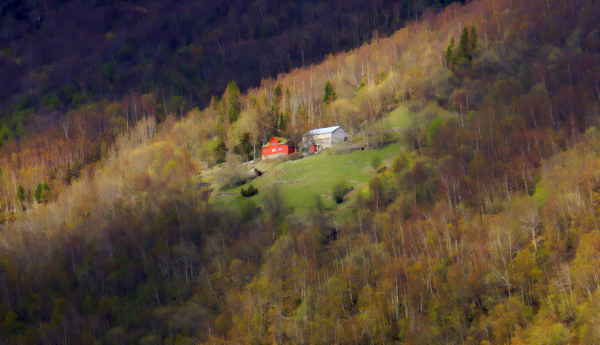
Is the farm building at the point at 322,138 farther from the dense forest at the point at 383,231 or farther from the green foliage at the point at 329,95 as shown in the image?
the green foliage at the point at 329,95

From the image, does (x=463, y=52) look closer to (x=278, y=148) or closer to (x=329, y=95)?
(x=329, y=95)

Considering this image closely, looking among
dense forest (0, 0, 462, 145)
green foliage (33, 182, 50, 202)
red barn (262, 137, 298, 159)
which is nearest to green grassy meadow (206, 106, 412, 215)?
red barn (262, 137, 298, 159)

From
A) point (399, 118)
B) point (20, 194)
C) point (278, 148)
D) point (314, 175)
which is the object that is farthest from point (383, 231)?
point (20, 194)

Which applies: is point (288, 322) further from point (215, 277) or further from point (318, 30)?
point (318, 30)

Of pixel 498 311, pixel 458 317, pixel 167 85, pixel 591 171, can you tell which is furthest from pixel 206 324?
pixel 167 85

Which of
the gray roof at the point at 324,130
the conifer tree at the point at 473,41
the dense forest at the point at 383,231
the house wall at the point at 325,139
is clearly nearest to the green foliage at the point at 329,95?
the dense forest at the point at 383,231

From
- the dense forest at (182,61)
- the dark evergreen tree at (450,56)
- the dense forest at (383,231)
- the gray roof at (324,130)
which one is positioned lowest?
the dense forest at (383,231)

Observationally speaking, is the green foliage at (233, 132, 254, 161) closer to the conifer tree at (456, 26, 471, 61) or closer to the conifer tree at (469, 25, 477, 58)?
the conifer tree at (456, 26, 471, 61)
